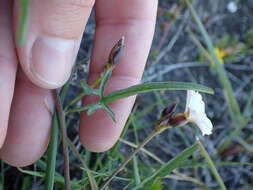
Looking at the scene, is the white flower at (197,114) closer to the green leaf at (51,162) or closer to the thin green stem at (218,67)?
the green leaf at (51,162)

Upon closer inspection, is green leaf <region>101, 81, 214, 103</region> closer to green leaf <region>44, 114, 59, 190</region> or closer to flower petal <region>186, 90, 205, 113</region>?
flower petal <region>186, 90, 205, 113</region>

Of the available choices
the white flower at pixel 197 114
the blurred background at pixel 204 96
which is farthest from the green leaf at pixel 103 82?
the blurred background at pixel 204 96

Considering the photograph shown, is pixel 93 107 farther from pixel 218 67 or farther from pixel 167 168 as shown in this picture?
pixel 218 67

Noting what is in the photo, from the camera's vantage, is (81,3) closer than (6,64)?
Yes

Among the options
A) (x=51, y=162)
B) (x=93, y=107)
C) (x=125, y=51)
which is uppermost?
(x=125, y=51)

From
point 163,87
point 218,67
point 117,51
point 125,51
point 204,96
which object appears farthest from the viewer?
point 204,96

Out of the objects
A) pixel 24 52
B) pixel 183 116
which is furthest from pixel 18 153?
pixel 183 116

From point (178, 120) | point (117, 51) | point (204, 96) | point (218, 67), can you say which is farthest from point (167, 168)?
point (204, 96)
